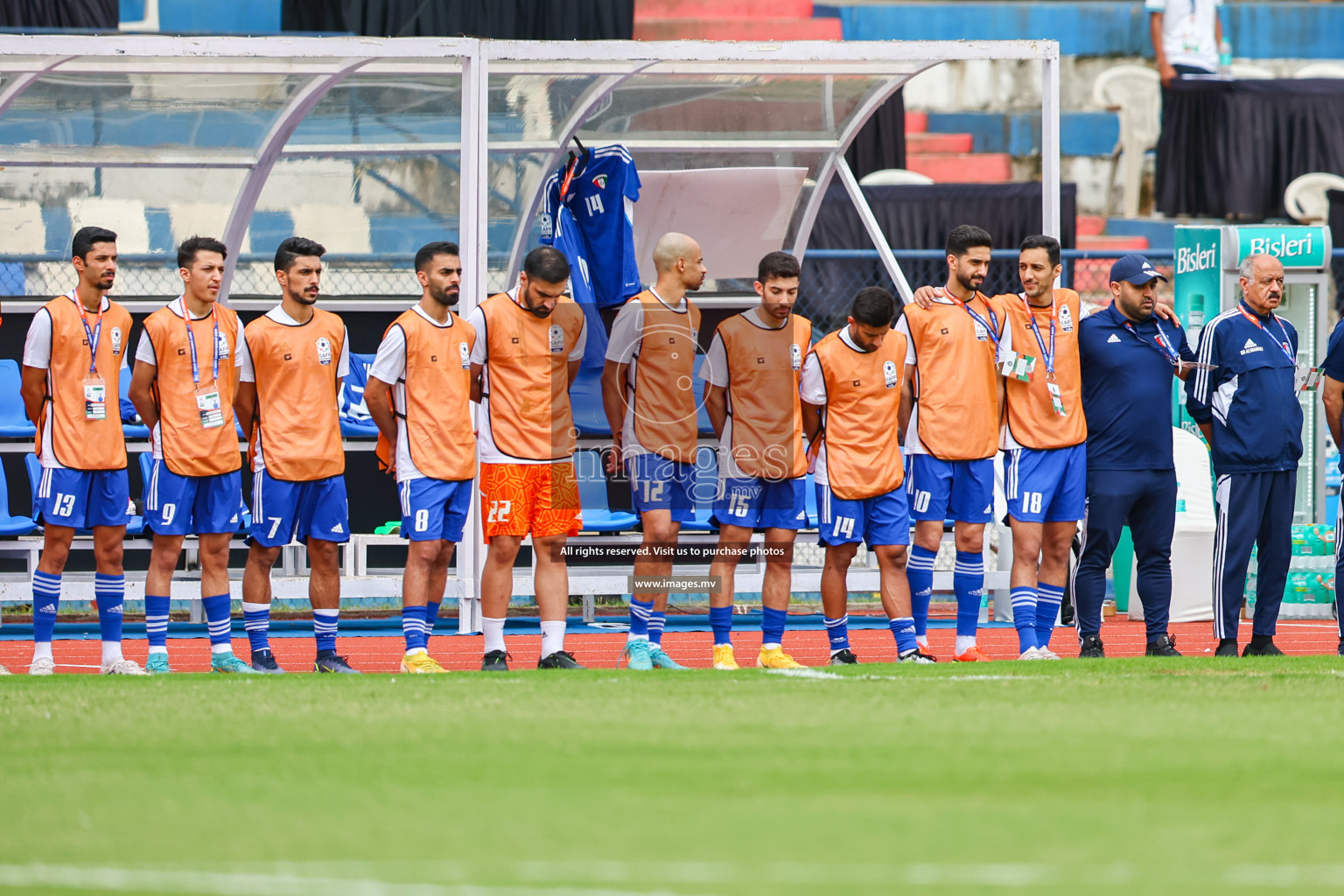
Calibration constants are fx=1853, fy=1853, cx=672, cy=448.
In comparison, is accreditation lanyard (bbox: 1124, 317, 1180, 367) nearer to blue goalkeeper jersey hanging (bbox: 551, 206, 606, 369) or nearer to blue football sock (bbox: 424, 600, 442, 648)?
blue goalkeeper jersey hanging (bbox: 551, 206, 606, 369)

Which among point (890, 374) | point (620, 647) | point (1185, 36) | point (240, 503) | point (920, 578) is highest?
point (1185, 36)

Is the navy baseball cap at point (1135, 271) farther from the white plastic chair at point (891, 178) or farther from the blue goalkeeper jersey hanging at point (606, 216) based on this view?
the white plastic chair at point (891, 178)

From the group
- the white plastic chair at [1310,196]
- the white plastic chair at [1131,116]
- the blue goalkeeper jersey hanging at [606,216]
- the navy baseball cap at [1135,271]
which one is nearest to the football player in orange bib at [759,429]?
the navy baseball cap at [1135,271]

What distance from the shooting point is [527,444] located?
27.0ft

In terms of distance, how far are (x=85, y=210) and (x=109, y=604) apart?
14.7 feet

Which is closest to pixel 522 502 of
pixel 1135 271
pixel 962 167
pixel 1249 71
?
pixel 1135 271

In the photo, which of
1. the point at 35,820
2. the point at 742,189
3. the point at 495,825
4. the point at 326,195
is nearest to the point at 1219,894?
the point at 495,825

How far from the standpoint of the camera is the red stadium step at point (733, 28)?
19688 mm

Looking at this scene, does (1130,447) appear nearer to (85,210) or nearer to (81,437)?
(81,437)

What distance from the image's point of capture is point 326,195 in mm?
12188

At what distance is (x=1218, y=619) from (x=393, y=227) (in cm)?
630

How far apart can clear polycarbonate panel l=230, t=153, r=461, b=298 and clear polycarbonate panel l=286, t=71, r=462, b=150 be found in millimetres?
326

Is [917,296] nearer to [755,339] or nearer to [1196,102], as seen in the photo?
[755,339]

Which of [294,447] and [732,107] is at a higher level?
[732,107]
